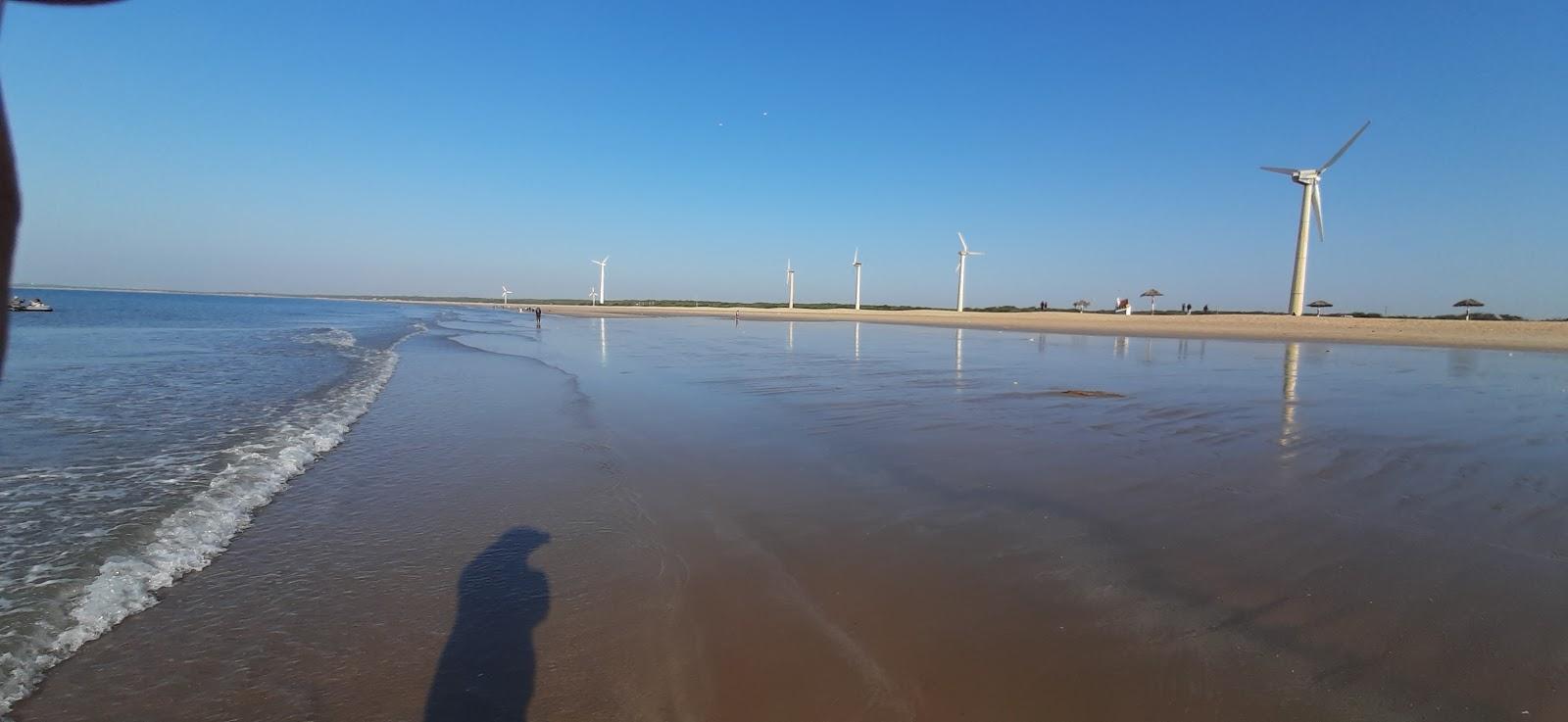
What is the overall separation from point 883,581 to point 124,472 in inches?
330

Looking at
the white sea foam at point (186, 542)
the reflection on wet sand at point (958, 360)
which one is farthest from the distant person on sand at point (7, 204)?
the reflection on wet sand at point (958, 360)

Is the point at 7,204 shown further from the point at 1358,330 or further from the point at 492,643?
the point at 1358,330

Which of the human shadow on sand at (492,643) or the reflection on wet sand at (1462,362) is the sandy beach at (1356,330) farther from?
the human shadow on sand at (492,643)

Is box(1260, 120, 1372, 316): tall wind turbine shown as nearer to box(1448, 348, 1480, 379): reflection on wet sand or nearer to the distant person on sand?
box(1448, 348, 1480, 379): reflection on wet sand

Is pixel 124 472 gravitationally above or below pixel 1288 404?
below

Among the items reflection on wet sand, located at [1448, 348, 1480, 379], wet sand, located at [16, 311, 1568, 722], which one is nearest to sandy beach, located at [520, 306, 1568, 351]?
reflection on wet sand, located at [1448, 348, 1480, 379]

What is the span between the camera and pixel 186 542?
561 cm

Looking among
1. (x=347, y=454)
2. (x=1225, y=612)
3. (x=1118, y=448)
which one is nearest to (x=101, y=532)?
(x=347, y=454)

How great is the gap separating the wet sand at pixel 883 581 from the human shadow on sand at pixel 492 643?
0.02 m

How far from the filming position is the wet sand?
11.9ft

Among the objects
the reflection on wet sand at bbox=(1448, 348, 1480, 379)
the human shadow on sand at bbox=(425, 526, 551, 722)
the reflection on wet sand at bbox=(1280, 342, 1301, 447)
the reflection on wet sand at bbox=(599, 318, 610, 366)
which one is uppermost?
the reflection on wet sand at bbox=(1448, 348, 1480, 379)

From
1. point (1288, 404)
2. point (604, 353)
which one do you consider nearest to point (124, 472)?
point (1288, 404)

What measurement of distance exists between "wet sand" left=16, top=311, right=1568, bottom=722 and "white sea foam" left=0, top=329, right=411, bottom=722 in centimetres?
21

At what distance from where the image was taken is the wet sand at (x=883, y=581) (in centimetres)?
361
